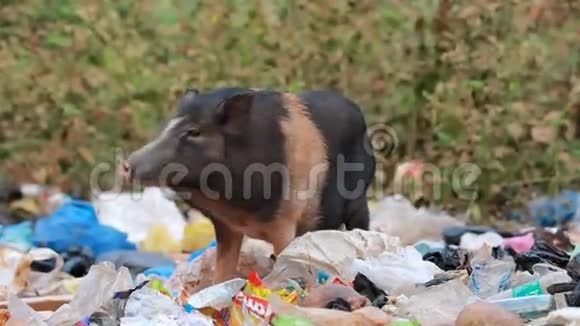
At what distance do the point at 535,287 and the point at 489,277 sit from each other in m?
0.18

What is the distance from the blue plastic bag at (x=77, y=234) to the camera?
18.5 feet

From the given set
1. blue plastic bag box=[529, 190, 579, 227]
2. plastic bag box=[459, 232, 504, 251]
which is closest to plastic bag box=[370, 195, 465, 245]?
plastic bag box=[459, 232, 504, 251]

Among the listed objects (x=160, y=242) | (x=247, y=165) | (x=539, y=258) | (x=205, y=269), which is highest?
(x=247, y=165)

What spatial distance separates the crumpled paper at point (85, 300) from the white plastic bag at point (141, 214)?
2.78m

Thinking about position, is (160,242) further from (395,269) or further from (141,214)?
(395,269)

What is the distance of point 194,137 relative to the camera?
154 inches

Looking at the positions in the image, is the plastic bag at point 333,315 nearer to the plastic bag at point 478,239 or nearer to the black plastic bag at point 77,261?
the black plastic bag at point 77,261

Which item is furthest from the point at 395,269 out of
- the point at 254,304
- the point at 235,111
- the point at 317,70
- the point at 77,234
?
the point at 317,70

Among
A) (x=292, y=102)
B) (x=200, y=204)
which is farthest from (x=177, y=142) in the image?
(x=292, y=102)

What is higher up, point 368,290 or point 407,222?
point 368,290

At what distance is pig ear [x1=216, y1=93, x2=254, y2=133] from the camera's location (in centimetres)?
390

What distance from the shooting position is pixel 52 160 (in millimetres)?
7418

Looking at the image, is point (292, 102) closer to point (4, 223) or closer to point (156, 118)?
point (4, 223)

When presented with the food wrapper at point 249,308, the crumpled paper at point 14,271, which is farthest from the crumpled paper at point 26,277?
the food wrapper at point 249,308
